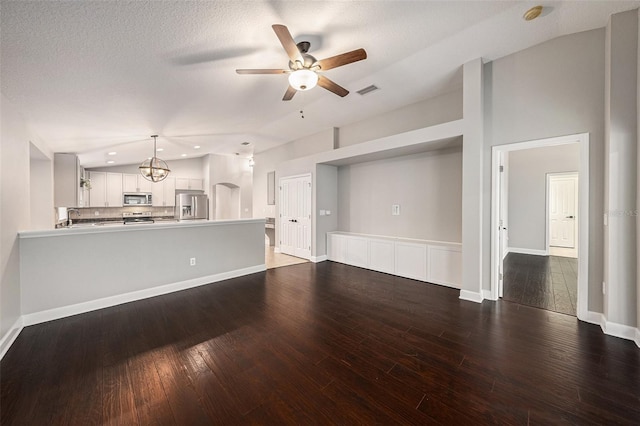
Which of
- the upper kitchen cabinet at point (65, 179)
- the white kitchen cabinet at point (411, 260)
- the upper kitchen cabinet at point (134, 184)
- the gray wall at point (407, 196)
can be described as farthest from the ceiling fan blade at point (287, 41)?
the upper kitchen cabinet at point (134, 184)

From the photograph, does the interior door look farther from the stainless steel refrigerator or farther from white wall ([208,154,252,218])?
the stainless steel refrigerator

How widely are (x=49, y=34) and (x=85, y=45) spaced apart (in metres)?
0.22

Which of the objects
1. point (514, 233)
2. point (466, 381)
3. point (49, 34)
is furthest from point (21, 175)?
point (514, 233)

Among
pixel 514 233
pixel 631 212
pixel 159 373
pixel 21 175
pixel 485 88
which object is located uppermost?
pixel 485 88

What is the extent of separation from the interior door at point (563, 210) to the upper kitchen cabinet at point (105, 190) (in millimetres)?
12775

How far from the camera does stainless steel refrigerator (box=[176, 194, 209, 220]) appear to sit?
28.2 ft

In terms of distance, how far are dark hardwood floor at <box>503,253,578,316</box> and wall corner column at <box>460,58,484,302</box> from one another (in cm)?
65

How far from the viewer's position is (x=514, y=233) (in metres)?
6.80

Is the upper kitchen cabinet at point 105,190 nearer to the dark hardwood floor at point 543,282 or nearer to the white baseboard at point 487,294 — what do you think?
the white baseboard at point 487,294

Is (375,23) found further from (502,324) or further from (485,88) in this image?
(502,324)

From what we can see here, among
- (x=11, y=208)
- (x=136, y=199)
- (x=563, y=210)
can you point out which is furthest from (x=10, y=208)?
(x=563, y=210)

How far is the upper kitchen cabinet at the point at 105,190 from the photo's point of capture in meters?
7.39

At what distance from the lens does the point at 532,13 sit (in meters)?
2.50

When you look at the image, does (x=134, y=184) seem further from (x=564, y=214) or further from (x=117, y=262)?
(x=564, y=214)
